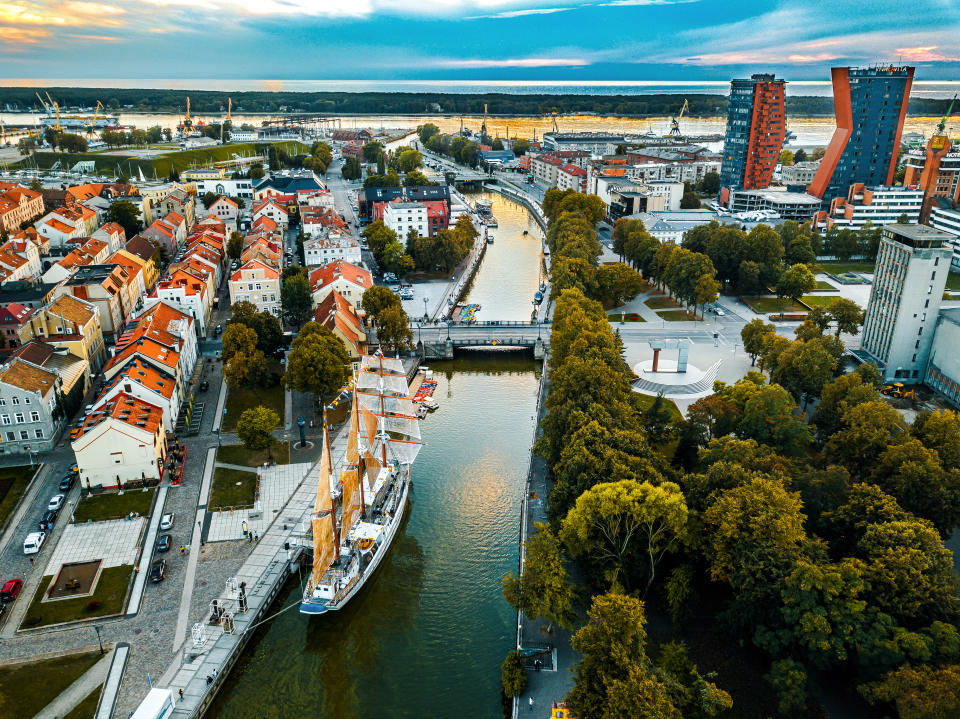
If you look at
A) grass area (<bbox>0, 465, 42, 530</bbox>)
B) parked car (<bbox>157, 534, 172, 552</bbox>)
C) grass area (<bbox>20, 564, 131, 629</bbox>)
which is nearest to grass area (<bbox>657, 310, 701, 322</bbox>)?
parked car (<bbox>157, 534, 172, 552</bbox>)

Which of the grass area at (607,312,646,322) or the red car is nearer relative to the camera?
the red car

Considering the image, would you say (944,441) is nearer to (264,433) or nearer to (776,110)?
(264,433)

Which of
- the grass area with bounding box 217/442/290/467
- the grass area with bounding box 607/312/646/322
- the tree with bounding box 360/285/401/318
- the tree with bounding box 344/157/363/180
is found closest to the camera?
the grass area with bounding box 217/442/290/467

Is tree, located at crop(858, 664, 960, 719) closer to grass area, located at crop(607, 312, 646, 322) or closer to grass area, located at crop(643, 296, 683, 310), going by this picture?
grass area, located at crop(607, 312, 646, 322)

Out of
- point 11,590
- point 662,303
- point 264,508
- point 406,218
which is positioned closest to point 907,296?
point 662,303

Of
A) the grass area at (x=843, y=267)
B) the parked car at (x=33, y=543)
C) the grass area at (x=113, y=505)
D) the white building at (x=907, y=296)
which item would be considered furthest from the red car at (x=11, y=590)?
the grass area at (x=843, y=267)

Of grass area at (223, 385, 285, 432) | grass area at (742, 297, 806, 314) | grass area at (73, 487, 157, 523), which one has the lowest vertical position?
grass area at (73, 487, 157, 523)

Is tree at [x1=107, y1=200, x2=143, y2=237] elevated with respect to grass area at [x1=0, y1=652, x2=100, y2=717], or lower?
elevated
